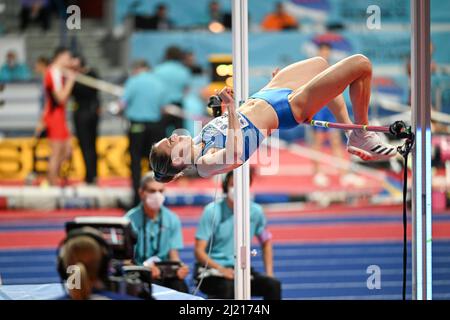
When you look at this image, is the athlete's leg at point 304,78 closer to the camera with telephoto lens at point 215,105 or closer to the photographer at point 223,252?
the camera with telephoto lens at point 215,105

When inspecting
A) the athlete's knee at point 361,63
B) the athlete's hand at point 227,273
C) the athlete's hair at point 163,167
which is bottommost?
the athlete's hand at point 227,273

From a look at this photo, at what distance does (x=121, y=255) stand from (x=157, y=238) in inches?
12.7

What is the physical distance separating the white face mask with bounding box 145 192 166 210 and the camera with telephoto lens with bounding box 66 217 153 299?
23cm

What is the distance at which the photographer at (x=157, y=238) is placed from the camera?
564cm

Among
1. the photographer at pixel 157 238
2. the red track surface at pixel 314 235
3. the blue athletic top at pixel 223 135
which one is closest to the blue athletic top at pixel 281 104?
the blue athletic top at pixel 223 135

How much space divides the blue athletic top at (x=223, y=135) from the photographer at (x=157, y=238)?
1009 mm

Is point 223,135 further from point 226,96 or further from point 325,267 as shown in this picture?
point 325,267

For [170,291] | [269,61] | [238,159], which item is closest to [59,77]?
[269,61]

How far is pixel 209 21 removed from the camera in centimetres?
1220

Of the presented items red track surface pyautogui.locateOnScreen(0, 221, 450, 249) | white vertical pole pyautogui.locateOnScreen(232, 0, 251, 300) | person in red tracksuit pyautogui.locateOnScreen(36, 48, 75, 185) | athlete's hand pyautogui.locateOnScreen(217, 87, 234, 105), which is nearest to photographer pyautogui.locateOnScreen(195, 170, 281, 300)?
white vertical pole pyautogui.locateOnScreen(232, 0, 251, 300)

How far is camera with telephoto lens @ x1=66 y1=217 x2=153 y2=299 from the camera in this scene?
5324 millimetres

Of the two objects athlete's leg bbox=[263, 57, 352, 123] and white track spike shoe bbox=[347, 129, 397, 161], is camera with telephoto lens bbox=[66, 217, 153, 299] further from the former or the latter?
white track spike shoe bbox=[347, 129, 397, 161]

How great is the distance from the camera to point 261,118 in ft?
15.5

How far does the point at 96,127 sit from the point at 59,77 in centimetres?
80
